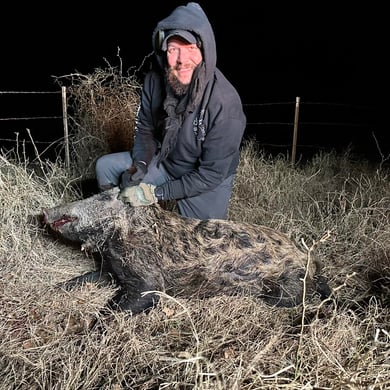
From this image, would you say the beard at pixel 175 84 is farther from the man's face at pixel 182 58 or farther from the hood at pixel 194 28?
the hood at pixel 194 28

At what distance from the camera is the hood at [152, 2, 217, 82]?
330cm

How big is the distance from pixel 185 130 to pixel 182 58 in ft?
1.72

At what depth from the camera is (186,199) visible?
12.5ft

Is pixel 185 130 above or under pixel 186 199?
above

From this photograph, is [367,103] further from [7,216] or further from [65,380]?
[65,380]

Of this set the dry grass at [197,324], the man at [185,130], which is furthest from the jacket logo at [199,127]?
the dry grass at [197,324]

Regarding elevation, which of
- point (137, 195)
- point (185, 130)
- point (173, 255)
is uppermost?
point (185, 130)

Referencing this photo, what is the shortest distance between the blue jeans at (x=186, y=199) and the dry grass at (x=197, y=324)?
67 centimetres

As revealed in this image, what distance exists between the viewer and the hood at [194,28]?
3.30 m

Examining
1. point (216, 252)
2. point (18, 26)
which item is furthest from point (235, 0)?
point (216, 252)

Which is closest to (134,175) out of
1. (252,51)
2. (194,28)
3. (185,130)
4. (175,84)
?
(185,130)

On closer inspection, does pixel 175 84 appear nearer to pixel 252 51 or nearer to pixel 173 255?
pixel 173 255

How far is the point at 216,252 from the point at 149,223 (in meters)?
0.48

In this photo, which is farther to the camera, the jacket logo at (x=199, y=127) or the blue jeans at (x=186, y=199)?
the blue jeans at (x=186, y=199)
